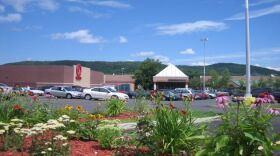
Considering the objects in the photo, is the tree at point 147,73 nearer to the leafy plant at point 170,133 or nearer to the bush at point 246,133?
the leafy plant at point 170,133

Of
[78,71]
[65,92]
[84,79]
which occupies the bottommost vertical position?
[65,92]

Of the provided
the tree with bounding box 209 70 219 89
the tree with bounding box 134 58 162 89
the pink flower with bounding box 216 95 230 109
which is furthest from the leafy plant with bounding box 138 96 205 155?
the tree with bounding box 209 70 219 89

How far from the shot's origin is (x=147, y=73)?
11156cm

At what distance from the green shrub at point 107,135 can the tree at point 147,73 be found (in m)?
99.8

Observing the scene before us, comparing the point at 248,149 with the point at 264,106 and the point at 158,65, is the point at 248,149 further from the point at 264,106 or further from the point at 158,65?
the point at 158,65

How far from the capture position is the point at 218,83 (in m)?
127

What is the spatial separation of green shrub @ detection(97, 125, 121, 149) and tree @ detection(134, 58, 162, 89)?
99.8 metres

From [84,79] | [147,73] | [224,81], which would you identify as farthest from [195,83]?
[84,79]

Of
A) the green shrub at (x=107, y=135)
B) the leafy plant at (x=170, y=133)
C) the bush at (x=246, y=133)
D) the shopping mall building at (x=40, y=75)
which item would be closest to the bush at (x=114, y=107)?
the green shrub at (x=107, y=135)

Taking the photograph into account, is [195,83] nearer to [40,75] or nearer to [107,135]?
[40,75]

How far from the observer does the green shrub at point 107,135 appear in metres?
9.02

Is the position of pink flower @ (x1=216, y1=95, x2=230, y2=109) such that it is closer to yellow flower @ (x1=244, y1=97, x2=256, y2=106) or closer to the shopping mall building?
yellow flower @ (x1=244, y1=97, x2=256, y2=106)

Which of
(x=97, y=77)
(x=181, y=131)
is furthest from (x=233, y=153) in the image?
(x=97, y=77)

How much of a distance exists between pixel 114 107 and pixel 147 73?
9177cm
